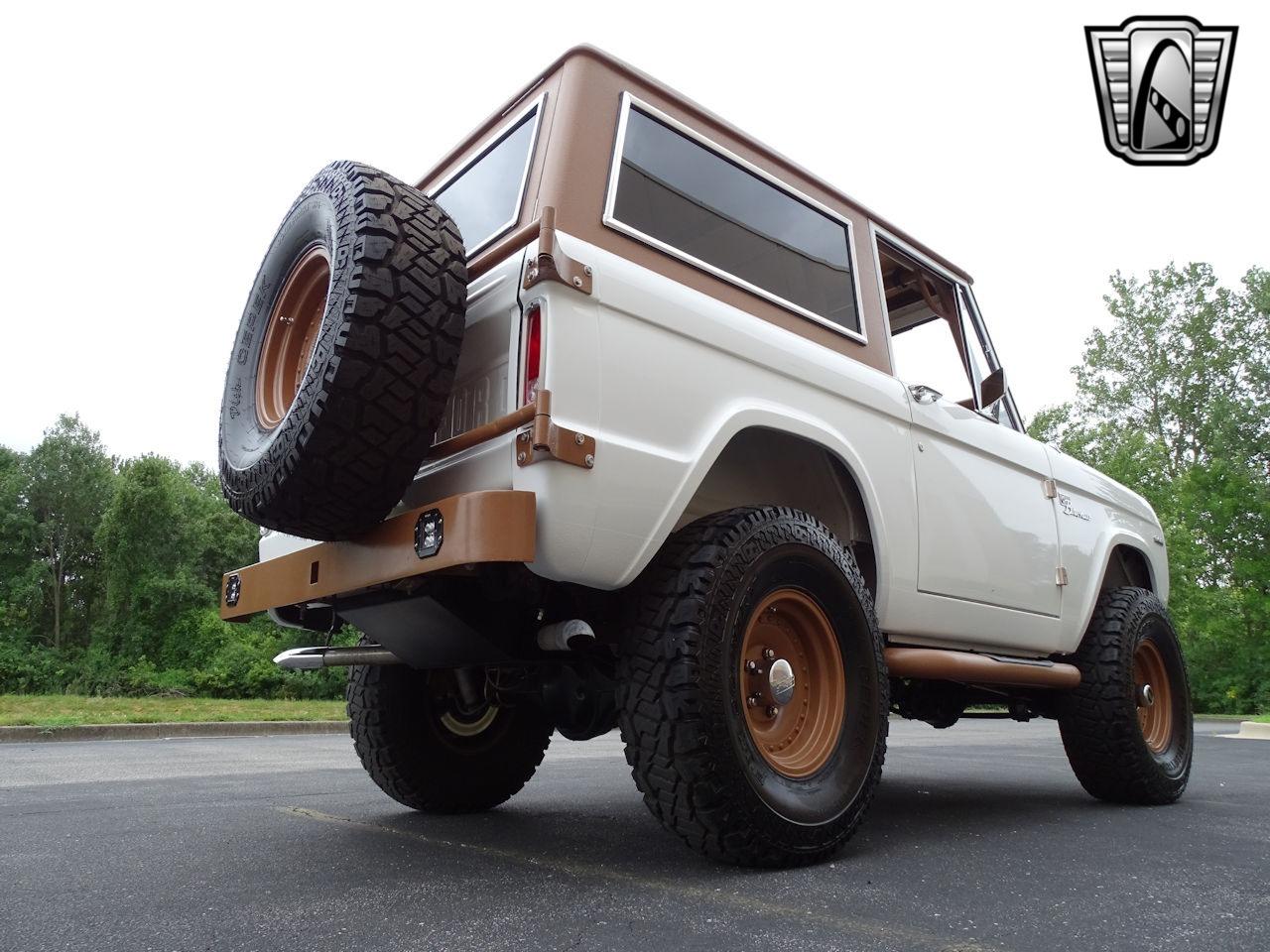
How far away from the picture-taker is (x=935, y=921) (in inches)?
82.7

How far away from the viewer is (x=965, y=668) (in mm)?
3543

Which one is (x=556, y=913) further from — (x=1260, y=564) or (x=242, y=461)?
(x=1260, y=564)

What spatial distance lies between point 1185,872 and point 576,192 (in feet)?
8.86

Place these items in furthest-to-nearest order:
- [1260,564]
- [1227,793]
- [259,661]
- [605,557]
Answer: [259,661] → [1260,564] → [1227,793] → [605,557]

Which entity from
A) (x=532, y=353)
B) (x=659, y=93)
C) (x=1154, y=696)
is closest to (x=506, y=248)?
(x=532, y=353)

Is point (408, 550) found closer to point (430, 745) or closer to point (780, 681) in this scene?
point (780, 681)

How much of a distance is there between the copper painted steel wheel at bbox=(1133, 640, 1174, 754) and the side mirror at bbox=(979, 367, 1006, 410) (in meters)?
1.52

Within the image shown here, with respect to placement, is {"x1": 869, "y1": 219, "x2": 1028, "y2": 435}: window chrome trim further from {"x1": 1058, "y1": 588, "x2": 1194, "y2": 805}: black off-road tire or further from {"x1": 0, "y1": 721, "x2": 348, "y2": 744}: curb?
{"x1": 0, "y1": 721, "x2": 348, "y2": 744}: curb

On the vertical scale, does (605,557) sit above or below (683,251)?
below

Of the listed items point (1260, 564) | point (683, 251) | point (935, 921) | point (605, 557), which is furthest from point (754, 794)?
point (1260, 564)

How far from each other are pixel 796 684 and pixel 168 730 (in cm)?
976

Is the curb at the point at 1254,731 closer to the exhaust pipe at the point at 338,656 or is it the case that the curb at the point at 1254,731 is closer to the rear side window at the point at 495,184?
the exhaust pipe at the point at 338,656

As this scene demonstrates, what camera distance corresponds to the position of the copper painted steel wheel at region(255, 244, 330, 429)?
10.4ft

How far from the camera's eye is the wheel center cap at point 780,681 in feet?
9.20
